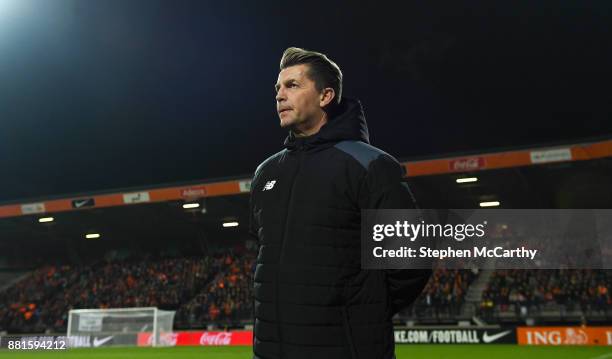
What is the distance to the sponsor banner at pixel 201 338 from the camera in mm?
22938

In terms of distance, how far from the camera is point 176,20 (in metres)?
24.4

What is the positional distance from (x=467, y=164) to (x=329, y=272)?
2034 centimetres

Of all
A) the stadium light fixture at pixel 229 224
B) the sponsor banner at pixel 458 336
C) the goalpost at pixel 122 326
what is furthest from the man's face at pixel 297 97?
the stadium light fixture at pixel 229 224

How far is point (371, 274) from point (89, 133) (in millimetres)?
26701

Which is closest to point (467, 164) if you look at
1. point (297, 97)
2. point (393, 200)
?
point (297, 97)

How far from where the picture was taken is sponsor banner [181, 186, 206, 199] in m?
26.2

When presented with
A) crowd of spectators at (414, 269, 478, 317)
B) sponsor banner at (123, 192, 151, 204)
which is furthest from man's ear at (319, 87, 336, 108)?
sponsor banner at (123, 192, 151, 204)

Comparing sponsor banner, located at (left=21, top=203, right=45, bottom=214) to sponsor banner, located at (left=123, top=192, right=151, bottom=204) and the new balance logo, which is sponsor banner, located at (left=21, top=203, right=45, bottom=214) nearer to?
sponsor banner, located at (left=123, top=192, right=151, bottom=204)

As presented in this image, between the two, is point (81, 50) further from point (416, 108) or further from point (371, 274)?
point (371, 274)

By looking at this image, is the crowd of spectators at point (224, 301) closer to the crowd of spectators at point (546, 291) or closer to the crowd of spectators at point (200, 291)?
the crowd of spectators at point (200, 291)

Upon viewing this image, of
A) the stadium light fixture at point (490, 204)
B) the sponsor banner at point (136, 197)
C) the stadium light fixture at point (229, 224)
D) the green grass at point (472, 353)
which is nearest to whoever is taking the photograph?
the green grass at point (472, 353)

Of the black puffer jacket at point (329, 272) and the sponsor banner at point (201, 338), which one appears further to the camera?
the sponsor banner at point (201, 338)

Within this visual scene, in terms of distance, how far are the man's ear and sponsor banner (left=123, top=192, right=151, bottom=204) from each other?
25532 mm

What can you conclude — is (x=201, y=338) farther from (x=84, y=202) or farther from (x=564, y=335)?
(x=564, y=335)
